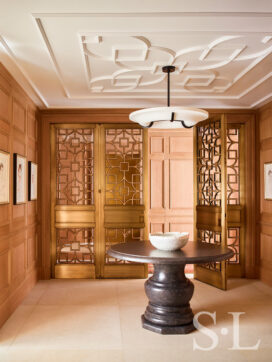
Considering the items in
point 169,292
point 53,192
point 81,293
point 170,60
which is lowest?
point 81,293

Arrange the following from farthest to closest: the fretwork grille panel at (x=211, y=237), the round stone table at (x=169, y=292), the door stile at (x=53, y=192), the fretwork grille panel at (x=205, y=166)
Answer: the door stile at (x=53, y=192) < the fretwork grille panel at (x=205, y=166) < the fretwork grille panel at (x=211, y=237) < the round stone table at (x=169, y=292)

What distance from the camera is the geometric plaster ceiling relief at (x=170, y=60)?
3.30m

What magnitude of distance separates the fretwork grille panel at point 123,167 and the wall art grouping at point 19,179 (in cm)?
115

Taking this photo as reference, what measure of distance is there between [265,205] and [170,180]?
2.10 m

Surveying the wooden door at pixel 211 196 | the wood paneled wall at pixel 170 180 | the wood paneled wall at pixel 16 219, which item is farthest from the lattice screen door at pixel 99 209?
the wood paneled wall at pixel 170 180

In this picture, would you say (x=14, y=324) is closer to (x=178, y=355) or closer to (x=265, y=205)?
(x=178, y=355)

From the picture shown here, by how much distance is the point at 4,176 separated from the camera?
12.7 ft

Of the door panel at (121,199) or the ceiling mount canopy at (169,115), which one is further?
the door panel at (121,199)

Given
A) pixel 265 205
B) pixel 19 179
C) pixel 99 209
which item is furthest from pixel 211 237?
pixel 19 179

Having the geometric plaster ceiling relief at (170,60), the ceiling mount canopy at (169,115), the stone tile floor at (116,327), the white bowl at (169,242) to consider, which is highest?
the geometric plaster ceiling relief at (170,60)

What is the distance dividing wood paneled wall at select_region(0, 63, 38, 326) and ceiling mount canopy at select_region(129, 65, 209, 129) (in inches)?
54.3

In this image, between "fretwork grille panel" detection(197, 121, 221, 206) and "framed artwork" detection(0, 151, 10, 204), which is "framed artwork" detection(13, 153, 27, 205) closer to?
"framed artwork" detection(0, 151, 10, 204)

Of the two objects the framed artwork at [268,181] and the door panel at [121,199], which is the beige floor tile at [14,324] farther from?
the framed artwork at [268,181]

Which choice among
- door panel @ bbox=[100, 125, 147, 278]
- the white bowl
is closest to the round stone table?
the white bowl
